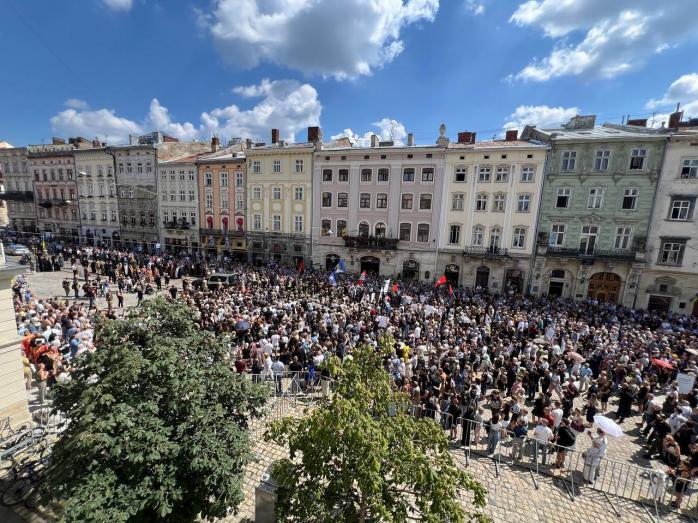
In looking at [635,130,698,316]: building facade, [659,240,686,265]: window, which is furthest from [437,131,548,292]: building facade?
[659,240,686,265]: window

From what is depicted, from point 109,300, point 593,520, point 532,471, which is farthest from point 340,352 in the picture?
point 109,300

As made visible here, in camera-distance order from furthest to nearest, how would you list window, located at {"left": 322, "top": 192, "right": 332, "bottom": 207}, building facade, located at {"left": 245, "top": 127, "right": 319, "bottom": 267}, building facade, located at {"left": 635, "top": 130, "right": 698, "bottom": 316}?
building facade, located at {"left": 245, "top": 127, "right": 319, "bottom": 267}, window, located at {"left": 322, "top": 192, "right": 332, "bottom": 207}, building facade, located at {"left": 635, "top": 130, "right": 698, "bottom": 316}

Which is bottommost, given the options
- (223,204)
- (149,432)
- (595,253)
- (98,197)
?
(149,432)

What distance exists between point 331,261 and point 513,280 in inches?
655

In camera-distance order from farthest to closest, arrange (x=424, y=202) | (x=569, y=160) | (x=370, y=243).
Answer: (x=370, y=243) < (x=424, y=202) < (x=569, y=160)

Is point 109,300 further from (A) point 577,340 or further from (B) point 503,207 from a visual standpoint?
(B) point 503,207

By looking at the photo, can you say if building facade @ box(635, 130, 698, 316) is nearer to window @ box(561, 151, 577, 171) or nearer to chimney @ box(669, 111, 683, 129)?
chimney @ box(669, 111, 683, 129)

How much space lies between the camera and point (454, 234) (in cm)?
2867

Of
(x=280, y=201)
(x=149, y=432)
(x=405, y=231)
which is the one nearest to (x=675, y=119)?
(x=405, y=231)

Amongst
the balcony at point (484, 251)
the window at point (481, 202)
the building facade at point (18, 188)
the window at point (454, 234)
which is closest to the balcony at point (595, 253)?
the balcony at point (484, 251)

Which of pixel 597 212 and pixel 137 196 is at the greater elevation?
pixel 137 196

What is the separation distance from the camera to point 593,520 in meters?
7.04

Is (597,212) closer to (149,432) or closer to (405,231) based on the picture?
(405,231)

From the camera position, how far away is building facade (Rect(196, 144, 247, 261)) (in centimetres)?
3597
